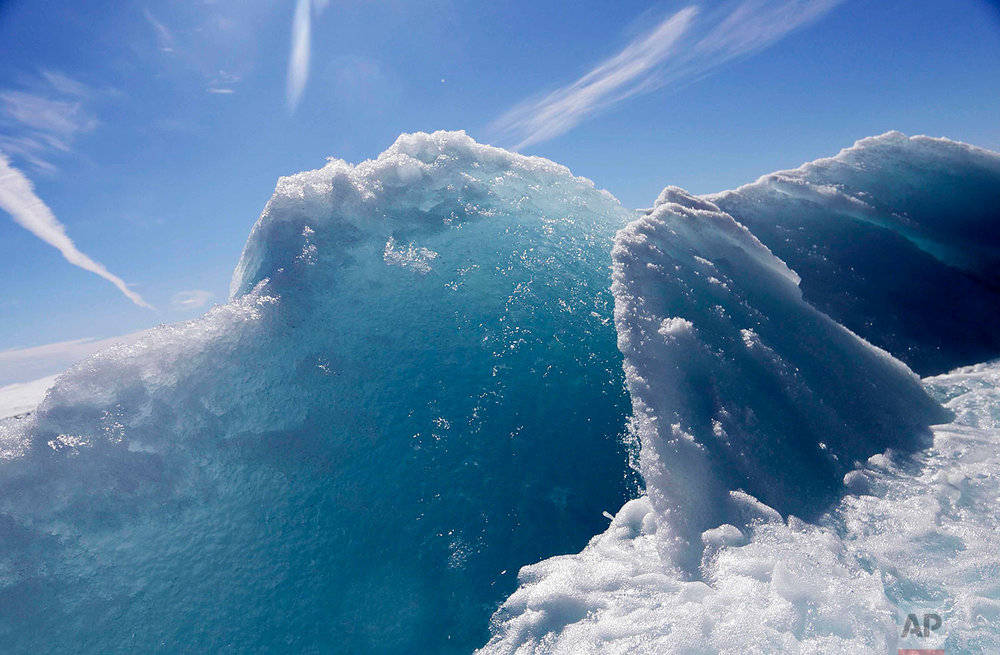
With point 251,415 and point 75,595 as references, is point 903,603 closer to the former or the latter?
point 251,415

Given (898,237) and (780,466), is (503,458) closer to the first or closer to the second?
(780,466)

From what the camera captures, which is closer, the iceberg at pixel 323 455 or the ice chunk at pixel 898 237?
the iceberg at pixel 323 455

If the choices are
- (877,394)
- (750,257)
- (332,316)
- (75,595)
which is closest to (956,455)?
(877,394)

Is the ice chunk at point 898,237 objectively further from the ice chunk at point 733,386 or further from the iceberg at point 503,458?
the ice chunk at point 733,386

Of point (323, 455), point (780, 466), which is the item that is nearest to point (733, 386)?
point (780, 466)

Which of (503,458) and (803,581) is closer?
(803,581)

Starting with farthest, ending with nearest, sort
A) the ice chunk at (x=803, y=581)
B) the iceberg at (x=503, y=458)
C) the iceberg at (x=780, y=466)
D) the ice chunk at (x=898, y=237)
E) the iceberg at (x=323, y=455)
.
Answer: the ice chunk at (x=898, y=237), the iceberg at (x=323, y=455), the iceberg at (x=503, y=458), the iceberg at (x=780, y=466), the ice chunk at (x=803, y=581)

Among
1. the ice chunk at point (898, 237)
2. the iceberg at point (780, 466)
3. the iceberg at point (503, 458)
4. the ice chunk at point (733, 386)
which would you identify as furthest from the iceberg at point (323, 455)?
the ice chunk at point (898, 237)

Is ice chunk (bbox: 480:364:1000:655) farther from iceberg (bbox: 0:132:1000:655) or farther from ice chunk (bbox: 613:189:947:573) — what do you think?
ice chunk (bbox: 613:189:947:573)
